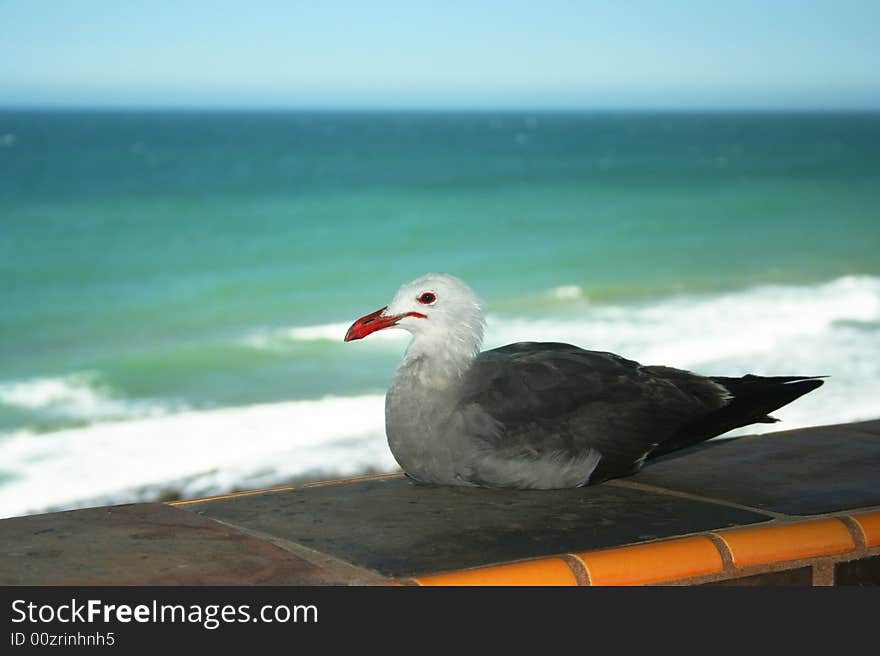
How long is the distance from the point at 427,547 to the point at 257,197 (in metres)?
27.0

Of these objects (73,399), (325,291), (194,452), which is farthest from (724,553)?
(325,291)

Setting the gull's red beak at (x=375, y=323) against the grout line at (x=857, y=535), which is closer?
the grout line at (x=857, y=535)

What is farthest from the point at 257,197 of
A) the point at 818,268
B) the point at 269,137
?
the point at 269,137

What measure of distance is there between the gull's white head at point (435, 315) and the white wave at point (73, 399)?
22.7 feet

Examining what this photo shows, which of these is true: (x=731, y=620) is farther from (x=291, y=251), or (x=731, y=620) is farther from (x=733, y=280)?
(x=291, y=251)

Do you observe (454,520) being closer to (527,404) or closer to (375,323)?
(527,404)

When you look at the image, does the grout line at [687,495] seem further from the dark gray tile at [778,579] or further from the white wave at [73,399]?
the white wave at [73,399]

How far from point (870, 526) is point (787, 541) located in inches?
8.6

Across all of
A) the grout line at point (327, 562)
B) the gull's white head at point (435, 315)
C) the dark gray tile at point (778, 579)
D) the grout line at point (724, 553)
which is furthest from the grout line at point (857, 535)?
the gull's white head at point (435, 315)

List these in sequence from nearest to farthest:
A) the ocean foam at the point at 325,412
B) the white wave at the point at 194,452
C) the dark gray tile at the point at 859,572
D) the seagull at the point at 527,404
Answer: the dark gray tile at the point at 859,572 → the seagull at the point at 527,404 → the white wave at the point at 194,452 → the ocean foam at the point at 325,412

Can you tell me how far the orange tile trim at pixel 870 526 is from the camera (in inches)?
101

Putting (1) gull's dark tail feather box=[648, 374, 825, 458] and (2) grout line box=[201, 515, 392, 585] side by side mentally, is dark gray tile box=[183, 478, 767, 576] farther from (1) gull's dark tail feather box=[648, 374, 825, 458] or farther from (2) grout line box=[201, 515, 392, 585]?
(1) gull's dark tail feather box=[648, 374, 825, 458]

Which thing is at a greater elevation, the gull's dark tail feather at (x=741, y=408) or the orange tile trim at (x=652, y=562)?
the gull's dark tail feather at (x=741, y=408)

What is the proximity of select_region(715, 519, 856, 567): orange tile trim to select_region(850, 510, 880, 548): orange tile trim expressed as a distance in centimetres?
4
